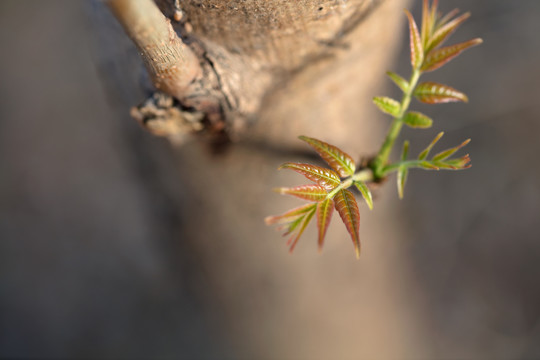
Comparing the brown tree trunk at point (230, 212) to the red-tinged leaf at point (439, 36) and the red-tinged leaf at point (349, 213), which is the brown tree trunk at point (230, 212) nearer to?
the red-tinged leaf at point (439, 36)

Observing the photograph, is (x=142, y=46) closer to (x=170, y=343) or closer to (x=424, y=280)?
(x=424, y=280)

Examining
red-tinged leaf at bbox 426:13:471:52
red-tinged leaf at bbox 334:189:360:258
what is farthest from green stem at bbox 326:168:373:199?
red-tinged leaf at bbox 426:13:471:52

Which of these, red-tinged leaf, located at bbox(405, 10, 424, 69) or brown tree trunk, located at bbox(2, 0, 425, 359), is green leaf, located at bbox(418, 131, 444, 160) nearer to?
red-tinged leaf, located at bbox(405, 10, 424, 69)

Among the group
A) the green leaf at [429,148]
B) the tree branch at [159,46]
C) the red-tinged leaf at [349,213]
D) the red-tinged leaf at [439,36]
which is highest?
the tree branch at [159,46]

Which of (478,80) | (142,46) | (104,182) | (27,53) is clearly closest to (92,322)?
(104,182)

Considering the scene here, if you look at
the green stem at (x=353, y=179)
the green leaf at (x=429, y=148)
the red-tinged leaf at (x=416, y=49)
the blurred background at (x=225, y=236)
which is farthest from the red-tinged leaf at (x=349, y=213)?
the blurred background at (x=225, y=236)

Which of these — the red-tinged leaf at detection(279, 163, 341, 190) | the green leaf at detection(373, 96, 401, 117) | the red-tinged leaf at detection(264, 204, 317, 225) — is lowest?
the red-tinged leaf at detection(264, 204, 317, 225)
